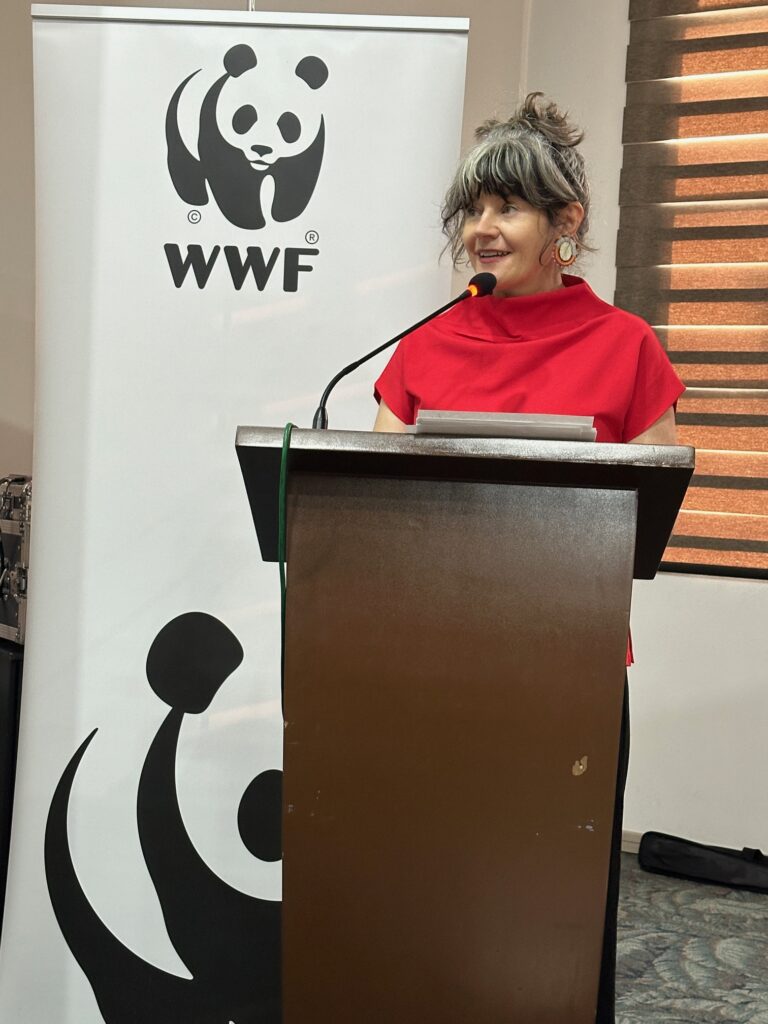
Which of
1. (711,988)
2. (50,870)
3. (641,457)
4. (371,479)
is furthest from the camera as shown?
(711,988)

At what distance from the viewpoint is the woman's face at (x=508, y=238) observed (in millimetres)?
1514

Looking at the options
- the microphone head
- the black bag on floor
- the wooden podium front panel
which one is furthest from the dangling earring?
the black bag on floor

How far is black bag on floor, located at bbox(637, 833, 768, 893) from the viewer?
307 centimetres

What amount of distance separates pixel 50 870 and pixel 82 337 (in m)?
0.94

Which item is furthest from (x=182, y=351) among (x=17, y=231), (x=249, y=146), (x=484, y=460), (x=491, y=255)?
(x=17, y=231)

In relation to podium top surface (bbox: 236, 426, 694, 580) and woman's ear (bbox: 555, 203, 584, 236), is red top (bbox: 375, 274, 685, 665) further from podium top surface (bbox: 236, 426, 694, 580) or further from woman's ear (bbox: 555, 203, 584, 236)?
podium top surface (bbox: 236, 426, 694, 580)

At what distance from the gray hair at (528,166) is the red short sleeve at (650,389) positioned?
0.23m

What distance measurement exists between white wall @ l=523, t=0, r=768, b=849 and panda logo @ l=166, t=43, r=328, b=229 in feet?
5.48

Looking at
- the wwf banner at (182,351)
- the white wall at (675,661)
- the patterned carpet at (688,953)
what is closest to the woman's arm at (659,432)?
the wwf banner at (182,351)

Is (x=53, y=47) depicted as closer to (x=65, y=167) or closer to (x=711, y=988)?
(x=65, y=167)

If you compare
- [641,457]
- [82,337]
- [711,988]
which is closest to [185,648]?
[82,337]

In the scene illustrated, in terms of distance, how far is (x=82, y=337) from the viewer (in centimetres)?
197

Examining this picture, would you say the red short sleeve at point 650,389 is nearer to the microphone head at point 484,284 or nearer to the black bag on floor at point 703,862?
the microphone head at point 484,284

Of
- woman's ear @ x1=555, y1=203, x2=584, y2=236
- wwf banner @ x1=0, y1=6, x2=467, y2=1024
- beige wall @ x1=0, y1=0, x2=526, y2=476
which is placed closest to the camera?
woman's ear @ x1=555, y1=203, x2=584, y2=236
